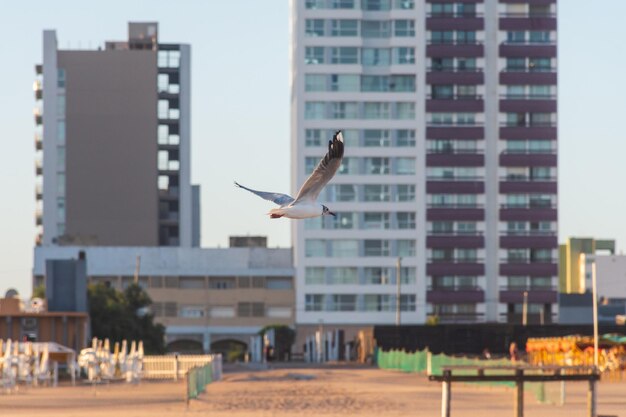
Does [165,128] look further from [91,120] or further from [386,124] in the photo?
[386,124]

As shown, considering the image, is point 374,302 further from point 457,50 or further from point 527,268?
point 457,50

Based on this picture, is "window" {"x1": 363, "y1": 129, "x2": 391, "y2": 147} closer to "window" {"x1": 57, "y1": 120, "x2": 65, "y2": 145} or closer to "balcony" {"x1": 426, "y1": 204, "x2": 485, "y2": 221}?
"balcony" {"x1": 426, "y1": 204, "x2": 485, "y2": 221}

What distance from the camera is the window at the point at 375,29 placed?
154375 mm

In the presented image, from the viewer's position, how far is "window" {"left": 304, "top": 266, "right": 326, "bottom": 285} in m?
151

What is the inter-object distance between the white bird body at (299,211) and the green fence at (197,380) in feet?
98.7

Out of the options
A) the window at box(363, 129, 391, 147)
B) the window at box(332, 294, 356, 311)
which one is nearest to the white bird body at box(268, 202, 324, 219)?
the window at box(332, 294, 356, 311)

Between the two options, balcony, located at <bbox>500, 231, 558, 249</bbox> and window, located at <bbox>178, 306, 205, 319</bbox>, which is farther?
balcony, located at <bbox>500, 231, 558, 249</bbox>

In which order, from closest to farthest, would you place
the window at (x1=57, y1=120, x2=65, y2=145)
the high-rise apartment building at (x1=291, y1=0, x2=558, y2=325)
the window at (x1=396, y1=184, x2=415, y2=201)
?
the high-rise apartment building at (x1=291, y1=0, x2=558, y2=325) < the window at (x1=396, y1=184, x2=415, y2=201) < the window at (x1=57, y1=120, x2=65, y2=145)

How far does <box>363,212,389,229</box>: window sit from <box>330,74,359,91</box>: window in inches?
474

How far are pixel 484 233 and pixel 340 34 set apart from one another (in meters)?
23.5

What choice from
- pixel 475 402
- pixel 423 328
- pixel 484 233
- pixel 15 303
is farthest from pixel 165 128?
pixel 475 402

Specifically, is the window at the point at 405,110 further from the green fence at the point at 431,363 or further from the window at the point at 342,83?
the green fence at the point at 431,363

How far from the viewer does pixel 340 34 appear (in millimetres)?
152500

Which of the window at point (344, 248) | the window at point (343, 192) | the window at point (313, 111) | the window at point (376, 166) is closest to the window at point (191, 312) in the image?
the window at point (344, 248)
